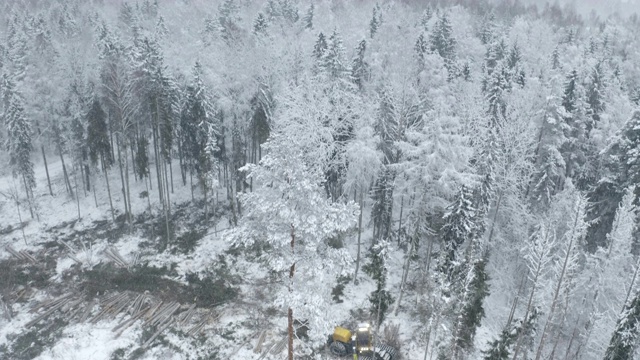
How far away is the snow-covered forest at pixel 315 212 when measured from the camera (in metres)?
22.4

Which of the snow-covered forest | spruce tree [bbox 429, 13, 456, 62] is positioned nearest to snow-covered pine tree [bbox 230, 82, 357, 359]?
the snow-covered forest

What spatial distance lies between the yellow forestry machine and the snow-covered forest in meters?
1.50

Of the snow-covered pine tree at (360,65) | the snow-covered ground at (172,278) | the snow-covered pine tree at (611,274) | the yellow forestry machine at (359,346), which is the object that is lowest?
the snow-covered ground at (172,278)

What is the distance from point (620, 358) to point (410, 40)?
41709 millimetres

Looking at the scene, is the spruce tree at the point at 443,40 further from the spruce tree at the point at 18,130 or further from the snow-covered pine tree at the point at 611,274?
the spruce tree at the point at 18,130

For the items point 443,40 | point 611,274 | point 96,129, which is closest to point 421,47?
point 443,40

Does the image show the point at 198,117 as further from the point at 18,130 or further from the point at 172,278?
the point at 18,130

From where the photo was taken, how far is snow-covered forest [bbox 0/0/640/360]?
22.4 metres

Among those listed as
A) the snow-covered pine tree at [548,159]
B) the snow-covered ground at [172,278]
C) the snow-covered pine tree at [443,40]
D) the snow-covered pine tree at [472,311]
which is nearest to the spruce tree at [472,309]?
the snow-covered pine tree at [472,311]

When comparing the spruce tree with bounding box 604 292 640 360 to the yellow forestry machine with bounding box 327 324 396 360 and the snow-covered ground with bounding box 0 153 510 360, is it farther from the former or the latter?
the yellow forestry machine with bounding box 327 324 396 360

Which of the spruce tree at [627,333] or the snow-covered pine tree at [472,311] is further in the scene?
the snow-covered pine tree at [472,311]

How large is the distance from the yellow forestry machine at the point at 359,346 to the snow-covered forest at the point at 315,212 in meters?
1.50

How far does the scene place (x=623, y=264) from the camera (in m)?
25.9

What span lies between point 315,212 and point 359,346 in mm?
11889
